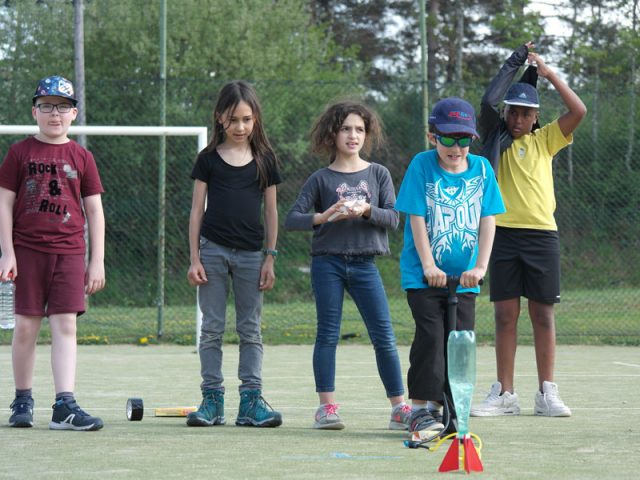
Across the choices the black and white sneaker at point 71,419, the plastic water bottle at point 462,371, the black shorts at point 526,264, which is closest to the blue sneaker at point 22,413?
the black and white sneaker at point 71,419

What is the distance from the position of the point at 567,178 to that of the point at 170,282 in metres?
4.46

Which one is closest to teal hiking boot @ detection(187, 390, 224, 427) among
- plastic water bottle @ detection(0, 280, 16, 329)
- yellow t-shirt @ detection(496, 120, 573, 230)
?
yellow t-shirt @ detection(496, 120, 573, 230)

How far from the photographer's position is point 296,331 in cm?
1223

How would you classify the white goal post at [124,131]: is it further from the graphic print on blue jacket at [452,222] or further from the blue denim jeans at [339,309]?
the graphic print on blue jacket at [452,222]

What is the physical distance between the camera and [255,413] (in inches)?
232

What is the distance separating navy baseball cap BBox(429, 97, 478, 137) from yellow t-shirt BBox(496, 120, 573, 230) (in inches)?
50.6

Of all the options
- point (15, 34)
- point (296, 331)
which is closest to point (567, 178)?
point (296, 331)

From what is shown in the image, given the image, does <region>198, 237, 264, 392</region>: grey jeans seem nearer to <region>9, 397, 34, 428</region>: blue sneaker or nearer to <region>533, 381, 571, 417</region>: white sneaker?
<region>9, 397, 34, 428</region>: blue sneaker

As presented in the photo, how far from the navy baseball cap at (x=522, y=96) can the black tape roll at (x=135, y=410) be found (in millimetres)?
2491

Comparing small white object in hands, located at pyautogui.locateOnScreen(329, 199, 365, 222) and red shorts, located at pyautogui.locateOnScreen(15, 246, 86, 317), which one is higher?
small white object in hands, located at pyautogui.locateOnScreen(329, 199, 365, 222)

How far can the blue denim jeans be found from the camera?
5859 mm

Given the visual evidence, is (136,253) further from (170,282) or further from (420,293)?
(420,293)

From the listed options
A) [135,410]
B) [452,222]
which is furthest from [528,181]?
[135,410]

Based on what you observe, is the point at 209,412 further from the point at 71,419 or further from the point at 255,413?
the point at 71,419
